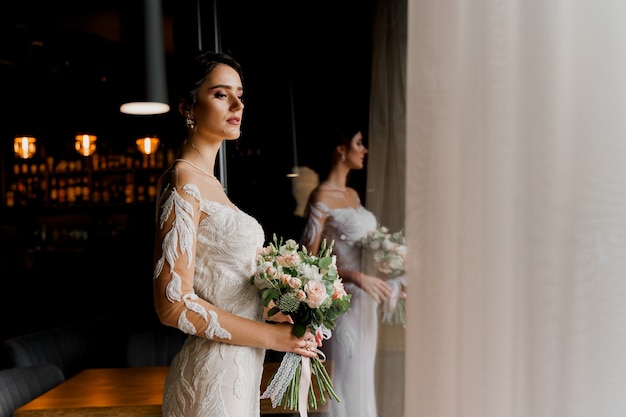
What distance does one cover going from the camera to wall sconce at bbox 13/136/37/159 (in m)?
8.05

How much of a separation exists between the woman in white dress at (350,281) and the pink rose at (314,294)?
22 centimetres

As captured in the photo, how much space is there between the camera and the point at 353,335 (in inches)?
96.9

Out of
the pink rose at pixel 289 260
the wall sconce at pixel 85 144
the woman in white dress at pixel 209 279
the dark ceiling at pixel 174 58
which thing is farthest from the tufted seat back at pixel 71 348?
the wall sconce at pixel 85 144

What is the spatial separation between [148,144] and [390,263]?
6131mm

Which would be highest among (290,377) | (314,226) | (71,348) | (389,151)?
(389,151)

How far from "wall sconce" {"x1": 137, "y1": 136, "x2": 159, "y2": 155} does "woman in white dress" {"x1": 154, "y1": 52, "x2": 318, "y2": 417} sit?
5701 mm

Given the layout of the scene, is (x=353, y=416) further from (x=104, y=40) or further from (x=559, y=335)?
(x=104, y=40)

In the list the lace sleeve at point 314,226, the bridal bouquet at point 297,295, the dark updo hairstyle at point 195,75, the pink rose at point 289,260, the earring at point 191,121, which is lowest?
the bridal bouquet at point 297,295

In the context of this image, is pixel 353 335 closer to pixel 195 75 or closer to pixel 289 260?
pixel 289 260

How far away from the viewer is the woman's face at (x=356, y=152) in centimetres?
246

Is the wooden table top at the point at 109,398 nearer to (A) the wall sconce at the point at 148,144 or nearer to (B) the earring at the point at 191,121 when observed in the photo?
(B) the earring at the point at 191,121

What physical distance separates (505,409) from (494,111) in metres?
0.58

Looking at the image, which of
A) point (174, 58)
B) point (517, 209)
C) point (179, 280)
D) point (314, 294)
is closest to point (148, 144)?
point (174, 58)

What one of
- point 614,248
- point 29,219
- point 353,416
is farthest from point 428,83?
point 29,219
